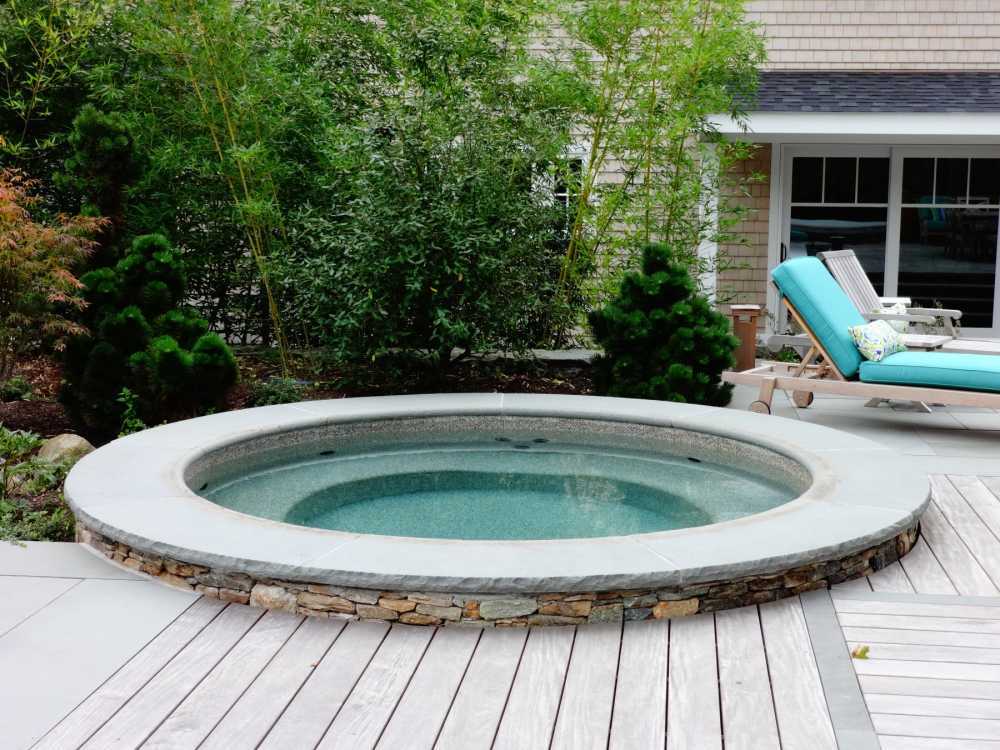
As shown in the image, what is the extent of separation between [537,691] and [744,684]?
60cm

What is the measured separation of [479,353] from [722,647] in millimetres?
4845

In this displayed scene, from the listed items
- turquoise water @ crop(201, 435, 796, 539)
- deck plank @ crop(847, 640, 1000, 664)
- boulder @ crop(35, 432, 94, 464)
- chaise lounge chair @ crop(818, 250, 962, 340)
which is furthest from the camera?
chaise lounge chair @ crop(818, 250, 962, 340)

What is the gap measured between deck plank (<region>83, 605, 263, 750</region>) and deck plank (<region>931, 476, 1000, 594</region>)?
8.84 ft

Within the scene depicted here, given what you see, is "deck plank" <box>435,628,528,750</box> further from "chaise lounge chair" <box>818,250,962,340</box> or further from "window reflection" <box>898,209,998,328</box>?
"window reflection" <box>898,209,998,328</box>

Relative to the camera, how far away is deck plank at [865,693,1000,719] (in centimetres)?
297

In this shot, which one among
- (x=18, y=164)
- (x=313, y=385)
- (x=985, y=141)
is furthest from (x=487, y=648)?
(x=985, y=141)

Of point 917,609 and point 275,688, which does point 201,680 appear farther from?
point 917,609

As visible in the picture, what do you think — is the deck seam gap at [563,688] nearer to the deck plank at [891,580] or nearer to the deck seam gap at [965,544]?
the deck plank at [891,580]

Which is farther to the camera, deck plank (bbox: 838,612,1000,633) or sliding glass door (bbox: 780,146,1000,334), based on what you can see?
sliding glass door (bbox: 780,146,1000,334)

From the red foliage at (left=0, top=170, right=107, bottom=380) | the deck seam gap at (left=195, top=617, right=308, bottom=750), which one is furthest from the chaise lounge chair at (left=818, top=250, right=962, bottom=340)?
the deck seam gap at (left=195, top=617, right=308, bottom=750)

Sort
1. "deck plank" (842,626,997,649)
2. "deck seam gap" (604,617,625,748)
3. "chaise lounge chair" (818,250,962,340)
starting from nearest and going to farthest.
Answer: "deck seam gap" (604,617,625,748) → "deck plank" (842,626,997,649) → "chaise lounge chair" (818,250,962,340)

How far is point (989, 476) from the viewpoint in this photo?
5676 mm

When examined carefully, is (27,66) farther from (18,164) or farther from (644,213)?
(644,213)

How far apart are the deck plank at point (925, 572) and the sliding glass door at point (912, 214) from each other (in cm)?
723
